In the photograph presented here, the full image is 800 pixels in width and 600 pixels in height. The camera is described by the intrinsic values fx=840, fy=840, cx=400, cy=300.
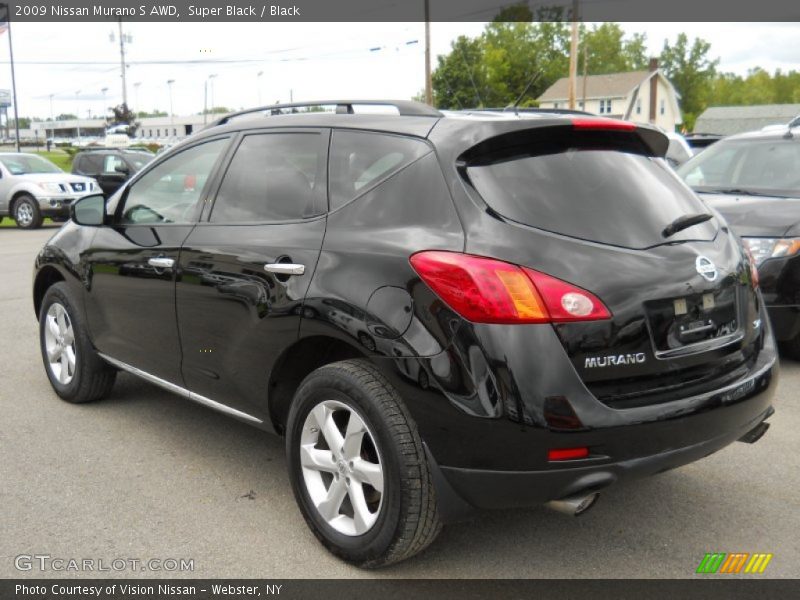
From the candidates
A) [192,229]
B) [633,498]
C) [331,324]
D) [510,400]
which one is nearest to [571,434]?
[510,400]

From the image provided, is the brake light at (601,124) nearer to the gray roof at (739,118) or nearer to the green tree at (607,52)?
the gray roof at (739,118)

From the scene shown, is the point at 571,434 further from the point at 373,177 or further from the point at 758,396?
the point at 373,177

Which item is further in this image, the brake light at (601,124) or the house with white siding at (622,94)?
the house with white siding at (622,94)

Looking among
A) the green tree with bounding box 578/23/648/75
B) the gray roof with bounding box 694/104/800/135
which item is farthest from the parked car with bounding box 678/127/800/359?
the green tree with bounding box 578/23/648/75

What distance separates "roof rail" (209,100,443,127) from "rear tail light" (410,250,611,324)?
0.86 metres

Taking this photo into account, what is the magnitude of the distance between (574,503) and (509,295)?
30.0 inches

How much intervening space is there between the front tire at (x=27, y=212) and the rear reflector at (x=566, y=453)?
18709mm

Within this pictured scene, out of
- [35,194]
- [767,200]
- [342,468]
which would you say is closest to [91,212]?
[342,468]

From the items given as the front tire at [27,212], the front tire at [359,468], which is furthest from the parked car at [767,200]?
the front tire at [27,212]

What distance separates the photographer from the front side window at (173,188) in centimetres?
422

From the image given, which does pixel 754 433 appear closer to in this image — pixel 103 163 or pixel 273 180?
pixel 273 180

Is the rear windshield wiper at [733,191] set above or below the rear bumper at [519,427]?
above

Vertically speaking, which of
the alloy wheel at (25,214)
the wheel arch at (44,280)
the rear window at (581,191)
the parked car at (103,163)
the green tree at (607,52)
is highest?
the green tree at (607,52)

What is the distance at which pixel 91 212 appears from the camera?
4.85 metres
